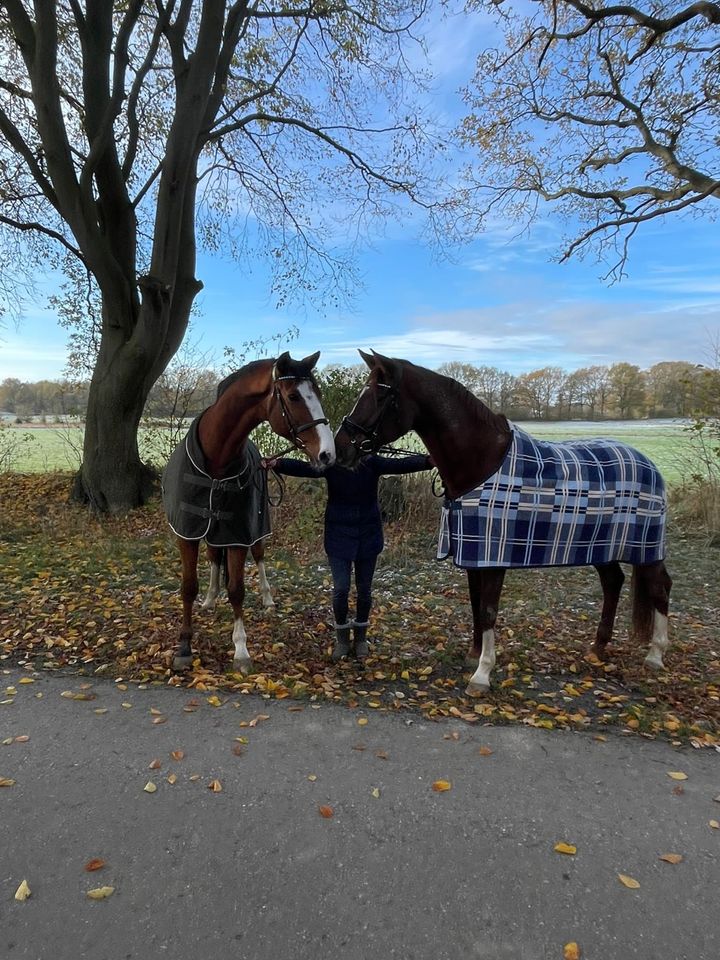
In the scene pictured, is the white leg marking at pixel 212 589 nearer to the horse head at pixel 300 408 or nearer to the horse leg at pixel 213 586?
the horse leg at pixel 213 586

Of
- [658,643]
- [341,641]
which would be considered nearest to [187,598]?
[341,641]

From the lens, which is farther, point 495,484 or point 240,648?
point 240,648

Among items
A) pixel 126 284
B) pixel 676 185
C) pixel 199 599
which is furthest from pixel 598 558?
pixel 676 185

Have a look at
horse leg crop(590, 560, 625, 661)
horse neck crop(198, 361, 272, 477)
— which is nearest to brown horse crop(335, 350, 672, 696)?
horse leg crop(590, 560, 625, 661)

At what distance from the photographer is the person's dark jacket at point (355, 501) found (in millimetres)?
3941

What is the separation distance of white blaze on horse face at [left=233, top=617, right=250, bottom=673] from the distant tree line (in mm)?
4741

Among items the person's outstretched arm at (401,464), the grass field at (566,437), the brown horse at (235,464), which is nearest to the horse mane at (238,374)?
the brown horse at (235,464)

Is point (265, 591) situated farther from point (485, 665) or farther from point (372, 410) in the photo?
point (372, 410)

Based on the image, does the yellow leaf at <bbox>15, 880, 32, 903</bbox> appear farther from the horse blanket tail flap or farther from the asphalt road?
the horse blanket tail flap

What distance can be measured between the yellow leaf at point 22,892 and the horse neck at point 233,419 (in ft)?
8.16

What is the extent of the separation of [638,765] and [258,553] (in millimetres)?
3616

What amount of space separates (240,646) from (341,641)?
31.0 inches

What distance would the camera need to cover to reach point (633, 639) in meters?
4.43

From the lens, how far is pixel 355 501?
399cm
